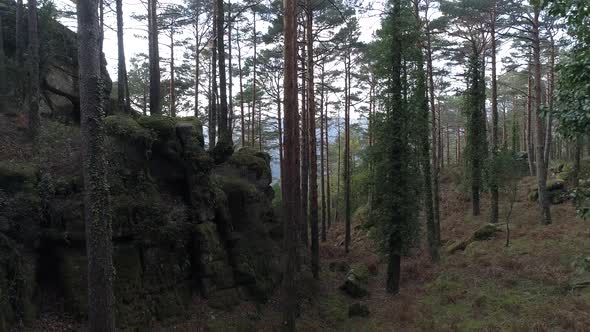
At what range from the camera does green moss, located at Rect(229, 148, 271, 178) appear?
1531 cm

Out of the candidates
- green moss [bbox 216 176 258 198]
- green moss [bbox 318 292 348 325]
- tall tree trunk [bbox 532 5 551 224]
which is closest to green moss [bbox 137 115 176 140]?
green moss [bbox 216 176 258 198]

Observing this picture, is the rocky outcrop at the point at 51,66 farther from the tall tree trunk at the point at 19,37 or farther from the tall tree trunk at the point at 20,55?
the tall tree trunk at the point at 19,37

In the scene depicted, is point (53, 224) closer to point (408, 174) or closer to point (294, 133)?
point (294, 133)

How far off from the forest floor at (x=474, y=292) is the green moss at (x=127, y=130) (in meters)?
5.40

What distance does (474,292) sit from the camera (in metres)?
12.5

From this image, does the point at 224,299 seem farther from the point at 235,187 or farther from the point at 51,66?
the point at 51,66

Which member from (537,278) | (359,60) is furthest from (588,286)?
(359,60)

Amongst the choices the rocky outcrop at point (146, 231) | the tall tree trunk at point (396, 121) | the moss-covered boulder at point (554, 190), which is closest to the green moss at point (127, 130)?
the rocky outcrop at point (146, 231)

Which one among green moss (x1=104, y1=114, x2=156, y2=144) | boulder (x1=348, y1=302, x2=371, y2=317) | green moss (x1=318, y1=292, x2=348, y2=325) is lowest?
green moss (x1=318, y1=292, x2=348, y2=325)

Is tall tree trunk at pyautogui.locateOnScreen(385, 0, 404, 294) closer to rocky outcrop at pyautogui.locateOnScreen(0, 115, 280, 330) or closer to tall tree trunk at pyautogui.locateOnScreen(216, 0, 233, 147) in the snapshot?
rocky outcrop at pyautogui.locateOnScreen(0, 115, 280, 330)

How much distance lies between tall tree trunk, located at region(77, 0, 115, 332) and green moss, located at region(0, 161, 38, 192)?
338 cm

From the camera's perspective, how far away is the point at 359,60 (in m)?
25.4

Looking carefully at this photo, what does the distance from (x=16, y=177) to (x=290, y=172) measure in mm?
5995

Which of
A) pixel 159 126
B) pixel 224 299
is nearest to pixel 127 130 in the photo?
pixel 159 126
